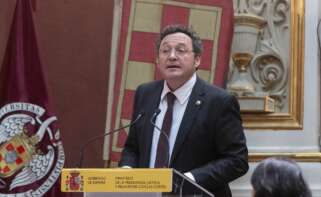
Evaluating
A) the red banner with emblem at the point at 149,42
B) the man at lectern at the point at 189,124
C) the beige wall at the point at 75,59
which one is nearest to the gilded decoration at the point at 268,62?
the red banner with emblem at the point at 149,42

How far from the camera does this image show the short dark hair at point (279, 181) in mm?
1649

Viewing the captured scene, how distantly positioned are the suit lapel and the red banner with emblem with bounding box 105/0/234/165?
1043 millimetres

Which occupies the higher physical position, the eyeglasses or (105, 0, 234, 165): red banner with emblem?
(105, 0, 234, 165): red banner with emblem

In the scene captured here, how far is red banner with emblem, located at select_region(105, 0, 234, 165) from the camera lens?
3.66 meters

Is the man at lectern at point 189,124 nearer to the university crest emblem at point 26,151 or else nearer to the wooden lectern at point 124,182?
the wooden lectern at point 124,182

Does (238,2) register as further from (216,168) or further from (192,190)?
(192,190)

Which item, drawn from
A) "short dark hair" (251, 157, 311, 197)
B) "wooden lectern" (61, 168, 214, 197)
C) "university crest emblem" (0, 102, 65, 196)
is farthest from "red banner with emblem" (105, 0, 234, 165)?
"short dark hair" (251, 157, 311, 197)

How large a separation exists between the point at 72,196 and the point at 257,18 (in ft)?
4.70

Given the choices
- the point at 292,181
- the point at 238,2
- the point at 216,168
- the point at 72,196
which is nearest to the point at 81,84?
the point at 72,196

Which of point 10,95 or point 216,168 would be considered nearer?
point 216,168

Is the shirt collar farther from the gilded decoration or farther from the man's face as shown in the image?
the gilded decoration

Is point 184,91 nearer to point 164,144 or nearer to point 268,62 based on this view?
point 164,144

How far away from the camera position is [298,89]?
3779 millimetres

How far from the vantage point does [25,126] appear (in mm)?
3604
